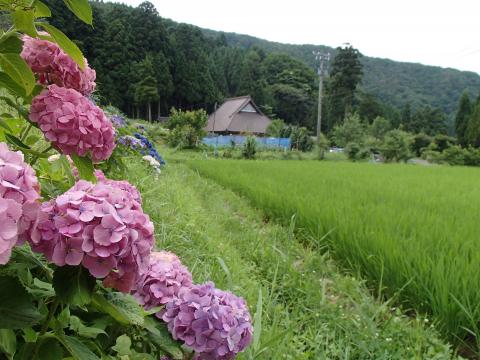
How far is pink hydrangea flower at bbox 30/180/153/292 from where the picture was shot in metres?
0.46

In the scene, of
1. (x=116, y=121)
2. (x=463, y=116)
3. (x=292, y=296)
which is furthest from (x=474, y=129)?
(x=292, y=296)

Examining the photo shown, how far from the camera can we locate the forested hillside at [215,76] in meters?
23.5

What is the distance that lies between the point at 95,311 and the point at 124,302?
0.46 ft

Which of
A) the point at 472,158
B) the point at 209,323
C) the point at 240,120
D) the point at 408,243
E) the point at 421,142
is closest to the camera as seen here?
the point at 209,323

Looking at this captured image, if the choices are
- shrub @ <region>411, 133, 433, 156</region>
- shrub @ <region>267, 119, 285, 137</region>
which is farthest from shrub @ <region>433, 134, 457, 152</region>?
shrub @ <region>267, 119, 285, 137</region>

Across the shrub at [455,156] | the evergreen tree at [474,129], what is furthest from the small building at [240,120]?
the evergreen tree at [474,129]

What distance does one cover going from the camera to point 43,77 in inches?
32.9

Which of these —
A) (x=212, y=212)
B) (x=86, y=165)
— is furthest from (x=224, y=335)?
(x=212, y=212)

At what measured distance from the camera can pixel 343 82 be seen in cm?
4131

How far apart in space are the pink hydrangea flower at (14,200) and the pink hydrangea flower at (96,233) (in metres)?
0.02

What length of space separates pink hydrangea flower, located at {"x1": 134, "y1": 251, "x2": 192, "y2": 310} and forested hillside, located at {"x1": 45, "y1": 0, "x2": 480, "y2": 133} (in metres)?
14.1

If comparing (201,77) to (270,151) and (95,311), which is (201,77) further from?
(95,311)

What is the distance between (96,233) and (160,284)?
0.31 meters

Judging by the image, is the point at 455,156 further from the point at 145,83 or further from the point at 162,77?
the point at 162,77
